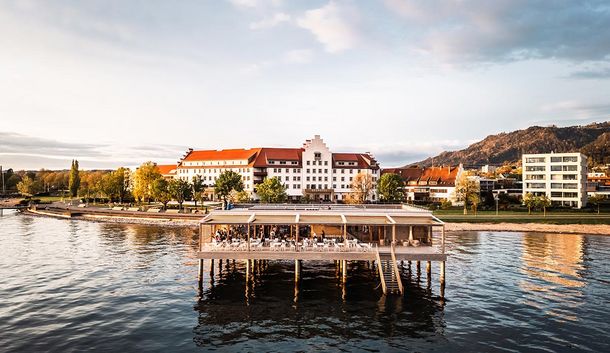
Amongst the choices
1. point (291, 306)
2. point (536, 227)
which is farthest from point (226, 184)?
point (291, 306)

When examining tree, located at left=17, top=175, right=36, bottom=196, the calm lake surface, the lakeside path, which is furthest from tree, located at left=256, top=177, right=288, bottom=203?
tree, located at left=17, top=175, right=36, bottom=196

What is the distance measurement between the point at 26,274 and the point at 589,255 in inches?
2806

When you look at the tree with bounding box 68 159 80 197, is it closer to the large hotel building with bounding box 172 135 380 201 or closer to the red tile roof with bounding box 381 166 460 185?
the large hotel building with bounding box 172 135 380 201

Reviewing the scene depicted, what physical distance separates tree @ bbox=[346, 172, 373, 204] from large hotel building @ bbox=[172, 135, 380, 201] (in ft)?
21.4

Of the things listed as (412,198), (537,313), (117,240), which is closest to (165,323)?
(537,313)

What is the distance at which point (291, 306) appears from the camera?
34.6 metres

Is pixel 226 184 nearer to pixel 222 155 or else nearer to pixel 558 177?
pixel 222 155

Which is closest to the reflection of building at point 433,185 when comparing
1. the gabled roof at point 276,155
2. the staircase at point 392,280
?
the gabled roof at point 276,155

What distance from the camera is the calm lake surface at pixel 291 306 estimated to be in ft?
89.2

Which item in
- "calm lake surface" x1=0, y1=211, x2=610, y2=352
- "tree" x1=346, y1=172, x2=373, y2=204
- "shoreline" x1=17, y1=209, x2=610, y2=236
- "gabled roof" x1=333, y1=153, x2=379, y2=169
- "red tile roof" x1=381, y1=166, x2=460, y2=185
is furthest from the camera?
"red tile roof" x1=381, y1=166, x2=460, y2=185

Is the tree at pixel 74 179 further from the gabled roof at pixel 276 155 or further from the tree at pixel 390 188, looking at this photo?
the tree at pixel 390 188

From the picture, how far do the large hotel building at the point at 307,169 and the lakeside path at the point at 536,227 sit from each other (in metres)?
42.9

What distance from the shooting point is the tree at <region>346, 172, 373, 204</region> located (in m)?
116

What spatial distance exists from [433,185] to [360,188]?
2879 centimetres
